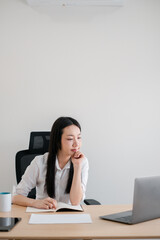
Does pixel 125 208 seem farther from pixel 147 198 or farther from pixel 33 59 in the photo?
pixel 33 59

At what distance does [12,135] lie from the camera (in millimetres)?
3250

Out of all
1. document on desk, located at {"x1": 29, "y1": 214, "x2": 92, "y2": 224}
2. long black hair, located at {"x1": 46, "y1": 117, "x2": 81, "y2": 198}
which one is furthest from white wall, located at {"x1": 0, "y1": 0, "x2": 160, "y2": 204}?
document on desk, located at {"x1": 29, "y1": 214, "x2": 92, "y2": 224}

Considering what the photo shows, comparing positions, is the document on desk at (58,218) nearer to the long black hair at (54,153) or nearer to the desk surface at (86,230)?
the desk surface at (86,230)

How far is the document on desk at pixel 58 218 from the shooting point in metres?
1.61

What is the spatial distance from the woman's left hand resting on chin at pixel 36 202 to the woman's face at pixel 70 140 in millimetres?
432

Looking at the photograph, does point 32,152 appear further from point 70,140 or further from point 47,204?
point 47,204

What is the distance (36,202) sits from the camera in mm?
1923

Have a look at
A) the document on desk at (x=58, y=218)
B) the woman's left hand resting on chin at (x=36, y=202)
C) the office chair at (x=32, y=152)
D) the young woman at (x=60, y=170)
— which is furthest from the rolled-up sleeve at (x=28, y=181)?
the document on desk at (x=58, y=218)

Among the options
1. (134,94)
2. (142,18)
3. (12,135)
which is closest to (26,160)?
(12,135)

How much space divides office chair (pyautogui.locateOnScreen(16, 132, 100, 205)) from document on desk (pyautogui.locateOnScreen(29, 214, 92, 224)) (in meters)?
0.92

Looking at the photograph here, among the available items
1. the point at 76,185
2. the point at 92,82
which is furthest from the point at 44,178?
the point at 92,82

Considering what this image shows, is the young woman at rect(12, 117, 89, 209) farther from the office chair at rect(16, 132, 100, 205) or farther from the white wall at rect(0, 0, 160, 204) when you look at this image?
the white wall at rect(0, 0, 160, 204)

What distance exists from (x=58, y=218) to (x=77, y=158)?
64cm

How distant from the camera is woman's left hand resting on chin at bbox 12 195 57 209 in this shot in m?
1.86
